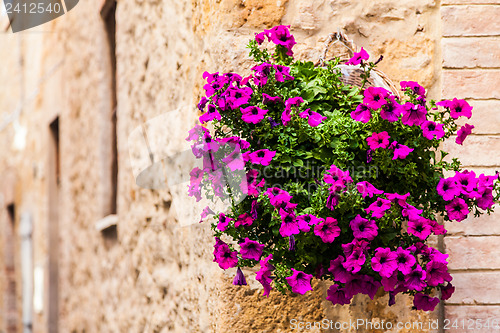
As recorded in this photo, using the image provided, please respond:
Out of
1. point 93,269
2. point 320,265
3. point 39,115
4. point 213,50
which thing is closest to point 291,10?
point 213,50

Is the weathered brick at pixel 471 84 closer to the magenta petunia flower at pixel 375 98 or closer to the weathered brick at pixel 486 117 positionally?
the weathered brick at pixel 486 117

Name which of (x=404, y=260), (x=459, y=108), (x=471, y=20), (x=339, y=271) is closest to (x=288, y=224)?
(x=339, y=271)

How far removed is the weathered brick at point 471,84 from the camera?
248cm

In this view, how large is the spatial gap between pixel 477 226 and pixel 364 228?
2.57 ft

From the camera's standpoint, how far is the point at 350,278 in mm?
1910

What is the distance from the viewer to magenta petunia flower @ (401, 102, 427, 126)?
1.94 metres

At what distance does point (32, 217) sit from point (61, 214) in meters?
1.42

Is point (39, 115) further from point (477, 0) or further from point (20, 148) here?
point (477, 0)

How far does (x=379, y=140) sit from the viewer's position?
1.93 meters

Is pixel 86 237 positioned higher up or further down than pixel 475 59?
further down

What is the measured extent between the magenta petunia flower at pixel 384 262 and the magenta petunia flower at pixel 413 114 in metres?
0.41

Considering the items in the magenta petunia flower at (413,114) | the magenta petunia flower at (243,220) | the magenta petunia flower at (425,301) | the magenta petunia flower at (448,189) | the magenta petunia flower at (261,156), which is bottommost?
the magenta petunia flower at (425,301)

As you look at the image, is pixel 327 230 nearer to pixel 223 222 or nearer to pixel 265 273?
pixel 265 273

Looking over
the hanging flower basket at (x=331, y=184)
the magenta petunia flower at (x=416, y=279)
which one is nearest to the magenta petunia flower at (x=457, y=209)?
the hanging flower basket at (x=331, y=184)
